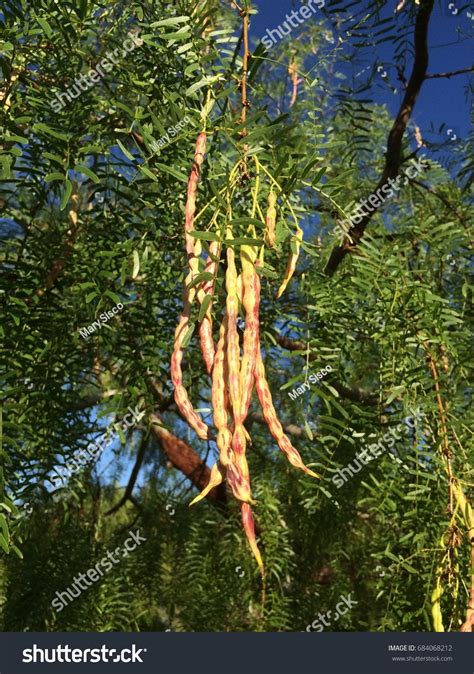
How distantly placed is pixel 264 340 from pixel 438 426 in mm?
411

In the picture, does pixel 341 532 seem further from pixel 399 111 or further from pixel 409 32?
pixel 409 32

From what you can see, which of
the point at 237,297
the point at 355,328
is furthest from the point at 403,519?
the point at 237,297

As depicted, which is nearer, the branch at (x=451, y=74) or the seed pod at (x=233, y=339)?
the seed pod at (x=233, y=339)

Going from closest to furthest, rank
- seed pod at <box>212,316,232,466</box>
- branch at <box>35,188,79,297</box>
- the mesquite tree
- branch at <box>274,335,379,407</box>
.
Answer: seed pod at <box>212,316,232,466</box>, the mesquite tree, branch at <box>35,188,79,297</box>, branch at <box>274,335,379,407</box>

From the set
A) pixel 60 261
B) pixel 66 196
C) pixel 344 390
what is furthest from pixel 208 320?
pixel 344 390

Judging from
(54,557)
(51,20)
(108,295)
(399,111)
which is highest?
(399,111)

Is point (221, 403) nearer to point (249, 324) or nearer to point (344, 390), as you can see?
point (249, 324)

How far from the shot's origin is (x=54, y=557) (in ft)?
5.50

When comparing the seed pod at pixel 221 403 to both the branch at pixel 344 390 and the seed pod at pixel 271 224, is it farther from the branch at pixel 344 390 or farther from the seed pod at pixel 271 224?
the branch at pixel 344 390

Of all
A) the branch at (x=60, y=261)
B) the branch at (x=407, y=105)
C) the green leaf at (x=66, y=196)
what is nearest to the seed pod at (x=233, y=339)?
the green leaf at (x=66, y=196)

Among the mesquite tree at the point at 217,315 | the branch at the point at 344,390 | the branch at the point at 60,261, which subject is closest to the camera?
the mesquite tree at the point at 217,315

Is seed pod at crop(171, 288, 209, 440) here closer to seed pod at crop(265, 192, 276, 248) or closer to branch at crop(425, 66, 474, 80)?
seed pod at crop(265, 192, 276, 248)

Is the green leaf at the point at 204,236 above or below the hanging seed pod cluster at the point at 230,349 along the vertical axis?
above

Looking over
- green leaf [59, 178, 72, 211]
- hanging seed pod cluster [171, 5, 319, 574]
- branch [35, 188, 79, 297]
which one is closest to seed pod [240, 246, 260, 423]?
hanging seed pod cluster [171, 5, 319, 574]
